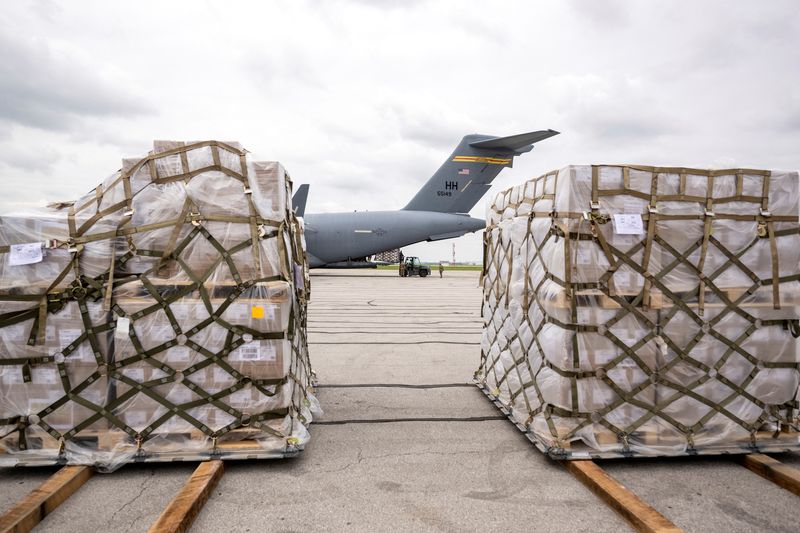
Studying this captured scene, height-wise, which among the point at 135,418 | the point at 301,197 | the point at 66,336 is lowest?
the point at 135,418

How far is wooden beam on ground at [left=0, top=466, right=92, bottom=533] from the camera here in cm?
264

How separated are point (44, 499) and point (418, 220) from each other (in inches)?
920

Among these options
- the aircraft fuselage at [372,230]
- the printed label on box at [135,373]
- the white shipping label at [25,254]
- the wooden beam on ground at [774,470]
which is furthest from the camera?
the aircraft fuselage at [372,230]

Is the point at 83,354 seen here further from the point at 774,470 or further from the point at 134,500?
the point at 774,470

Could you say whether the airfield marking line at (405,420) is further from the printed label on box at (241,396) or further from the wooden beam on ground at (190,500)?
the wooden beam on ground at (190,500)

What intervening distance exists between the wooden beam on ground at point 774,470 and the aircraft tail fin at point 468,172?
2032 centimetres

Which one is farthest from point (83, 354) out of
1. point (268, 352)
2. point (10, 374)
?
point (268, 352)

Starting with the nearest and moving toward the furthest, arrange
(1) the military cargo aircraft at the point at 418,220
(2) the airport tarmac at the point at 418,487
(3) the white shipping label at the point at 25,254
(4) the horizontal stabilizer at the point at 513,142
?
(2) the airport tarmac at the point at 418,487, (3) the white shipping label at the point at 25,254, (4) the horizontal stabilizer at the point at 513,142, (1) the military cargo aircraft at the point at 418,220

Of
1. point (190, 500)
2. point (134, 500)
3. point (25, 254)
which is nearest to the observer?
point (190, 500)

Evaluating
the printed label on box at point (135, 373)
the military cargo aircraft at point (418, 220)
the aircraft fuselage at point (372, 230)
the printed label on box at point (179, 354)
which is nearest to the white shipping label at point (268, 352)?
the printed label on box at point (179, 354)

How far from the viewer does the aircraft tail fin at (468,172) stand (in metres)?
23.9

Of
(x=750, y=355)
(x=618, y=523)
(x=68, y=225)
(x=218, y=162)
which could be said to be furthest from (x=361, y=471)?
(x=750, y=355)

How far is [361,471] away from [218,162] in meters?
2.59

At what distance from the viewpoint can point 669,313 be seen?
144 inches
